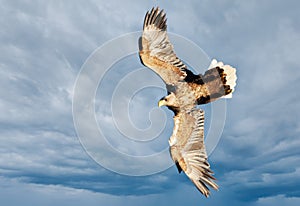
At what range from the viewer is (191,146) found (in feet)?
55.1

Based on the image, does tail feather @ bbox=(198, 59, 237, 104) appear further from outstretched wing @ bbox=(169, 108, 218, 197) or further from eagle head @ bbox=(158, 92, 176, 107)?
eagle head @ bbox=(158, 92, 176, 107)

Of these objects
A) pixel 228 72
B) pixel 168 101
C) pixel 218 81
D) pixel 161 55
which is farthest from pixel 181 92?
pixel 228 72

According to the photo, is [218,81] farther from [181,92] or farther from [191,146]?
[191,146]

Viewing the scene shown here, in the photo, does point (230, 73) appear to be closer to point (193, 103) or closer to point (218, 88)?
point (218, 88)

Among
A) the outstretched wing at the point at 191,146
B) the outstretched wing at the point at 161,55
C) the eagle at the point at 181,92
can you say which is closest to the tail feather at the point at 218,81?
the eagle at the point at 181,92

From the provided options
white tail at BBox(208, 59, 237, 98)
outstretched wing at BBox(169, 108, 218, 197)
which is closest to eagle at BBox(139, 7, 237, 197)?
outstretched wing at BBox(169, 108, 218, 197)

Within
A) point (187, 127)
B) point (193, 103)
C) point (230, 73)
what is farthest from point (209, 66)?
Result: point (187, 127)

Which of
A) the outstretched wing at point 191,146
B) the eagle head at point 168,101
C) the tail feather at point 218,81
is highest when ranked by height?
the tail feather at point 218,81

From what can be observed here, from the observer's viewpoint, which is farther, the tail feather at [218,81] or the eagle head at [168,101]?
the tail feather at [218,81]

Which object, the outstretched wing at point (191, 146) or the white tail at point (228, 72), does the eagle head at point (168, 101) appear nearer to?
the outstretched wing at point (191, 146)

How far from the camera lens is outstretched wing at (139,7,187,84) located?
680 inches

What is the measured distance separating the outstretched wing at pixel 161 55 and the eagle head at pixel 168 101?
38.0 inches

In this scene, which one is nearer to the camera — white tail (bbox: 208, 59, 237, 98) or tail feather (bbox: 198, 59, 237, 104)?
tail feather (bbox: 198, 59, 237, 104)

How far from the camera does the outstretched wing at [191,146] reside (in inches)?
640
